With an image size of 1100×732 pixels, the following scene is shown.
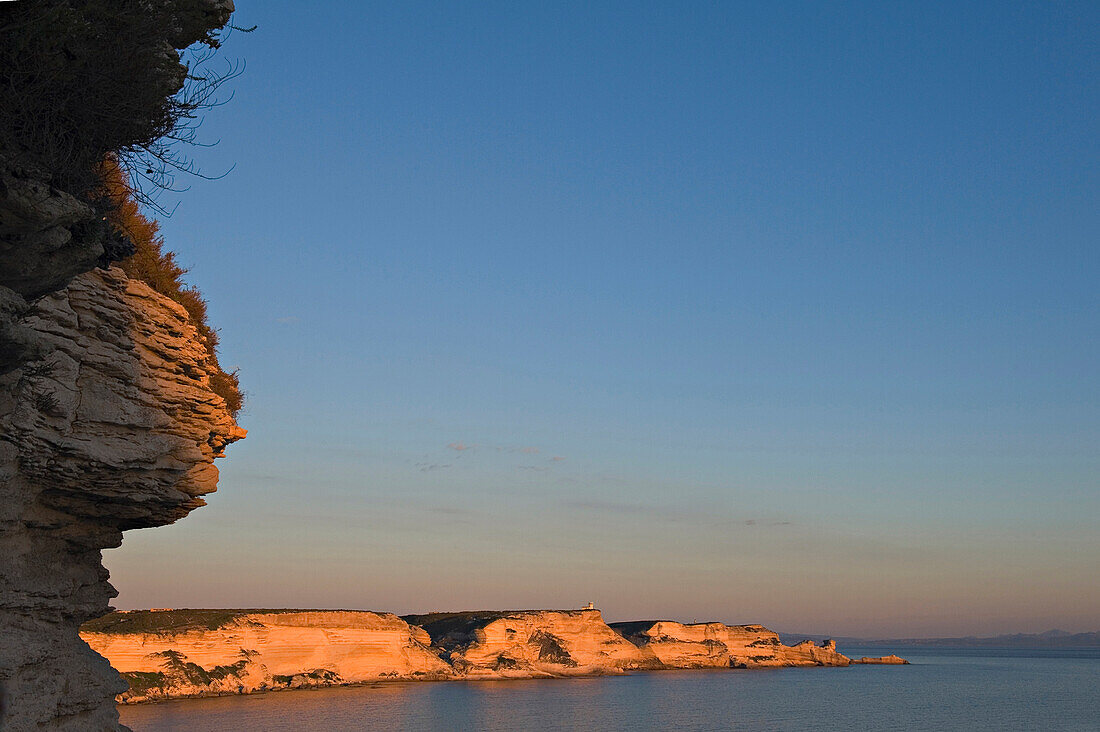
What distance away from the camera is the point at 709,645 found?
112375 mm

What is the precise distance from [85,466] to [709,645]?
109 metres

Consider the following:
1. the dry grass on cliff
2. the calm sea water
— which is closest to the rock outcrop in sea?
the calm sea water

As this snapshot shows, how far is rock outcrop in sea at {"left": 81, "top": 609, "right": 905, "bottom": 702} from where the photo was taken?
58.0 m

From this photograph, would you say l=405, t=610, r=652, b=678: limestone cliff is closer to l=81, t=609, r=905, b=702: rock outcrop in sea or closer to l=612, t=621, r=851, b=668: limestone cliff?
l=81, t=609, r=905, b=702: rock outcrop in sea

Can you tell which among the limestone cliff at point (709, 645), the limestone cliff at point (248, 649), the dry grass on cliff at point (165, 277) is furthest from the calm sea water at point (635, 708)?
the dry grass on cliff at point (165, 277)

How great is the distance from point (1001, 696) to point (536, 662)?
4300 centimetres

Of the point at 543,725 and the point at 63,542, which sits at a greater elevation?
the point at 63,542

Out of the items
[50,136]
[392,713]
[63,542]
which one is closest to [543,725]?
[392,713]

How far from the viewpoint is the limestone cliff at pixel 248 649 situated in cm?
5666

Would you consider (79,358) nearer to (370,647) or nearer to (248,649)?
(248,649)

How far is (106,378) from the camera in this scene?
40.9 ft

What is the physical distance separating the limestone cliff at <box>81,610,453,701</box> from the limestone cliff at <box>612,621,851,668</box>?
36.7m

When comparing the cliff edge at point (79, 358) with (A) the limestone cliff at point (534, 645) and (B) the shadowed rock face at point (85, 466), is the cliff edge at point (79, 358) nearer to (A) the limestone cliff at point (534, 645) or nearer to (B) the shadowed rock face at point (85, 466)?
(B) the shadowed rock face at point (85, 466)

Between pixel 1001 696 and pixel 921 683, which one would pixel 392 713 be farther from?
pixel 921 683
